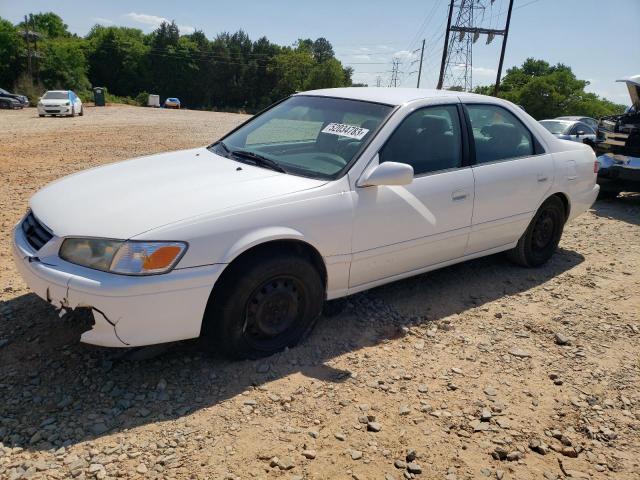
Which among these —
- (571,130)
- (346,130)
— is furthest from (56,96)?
(346,130)

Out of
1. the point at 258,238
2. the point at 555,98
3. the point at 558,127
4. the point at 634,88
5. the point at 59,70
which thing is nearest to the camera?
the point at 258,238

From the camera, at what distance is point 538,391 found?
312 centimetres

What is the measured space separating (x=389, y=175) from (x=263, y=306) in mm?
1154

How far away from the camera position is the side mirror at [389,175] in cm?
332

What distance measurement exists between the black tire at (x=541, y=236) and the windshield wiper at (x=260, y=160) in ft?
8.58

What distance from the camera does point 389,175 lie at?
332cm

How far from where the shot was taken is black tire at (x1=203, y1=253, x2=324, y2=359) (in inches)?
116

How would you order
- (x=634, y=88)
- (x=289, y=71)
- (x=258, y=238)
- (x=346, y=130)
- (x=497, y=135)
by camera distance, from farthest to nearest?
Answer: (x=289, y=71)
(x=634, y=88)
(x=497, y=135)
(x=346, y=130)
(x=258, y=238)

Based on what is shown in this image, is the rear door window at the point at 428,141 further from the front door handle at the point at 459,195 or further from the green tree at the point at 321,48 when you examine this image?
the green tree at the point at 321,48

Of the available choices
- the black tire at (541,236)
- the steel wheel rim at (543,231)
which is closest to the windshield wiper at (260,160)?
the black tire at (541,236)

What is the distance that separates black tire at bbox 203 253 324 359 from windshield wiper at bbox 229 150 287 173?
701 mm

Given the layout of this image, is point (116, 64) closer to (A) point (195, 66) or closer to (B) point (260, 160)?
(A) point (195, 66)

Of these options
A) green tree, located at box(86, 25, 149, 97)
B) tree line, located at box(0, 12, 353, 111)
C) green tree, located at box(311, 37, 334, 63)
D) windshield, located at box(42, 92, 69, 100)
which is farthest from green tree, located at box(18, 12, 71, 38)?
windshield, located at box(42, 92, 69, 100)

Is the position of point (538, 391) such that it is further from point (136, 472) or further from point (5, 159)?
point (5, 159)
